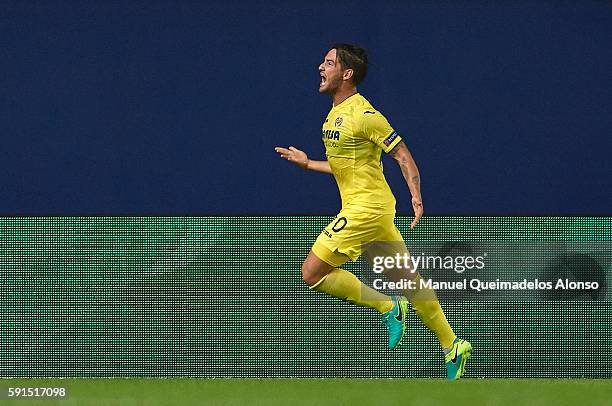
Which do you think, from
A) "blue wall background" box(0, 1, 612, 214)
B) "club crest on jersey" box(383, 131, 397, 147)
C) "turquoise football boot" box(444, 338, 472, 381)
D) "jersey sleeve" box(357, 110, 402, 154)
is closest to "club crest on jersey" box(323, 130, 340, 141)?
"jersey sleeve" box(357, 110, 402, 154)

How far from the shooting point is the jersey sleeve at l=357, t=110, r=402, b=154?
7.41 m

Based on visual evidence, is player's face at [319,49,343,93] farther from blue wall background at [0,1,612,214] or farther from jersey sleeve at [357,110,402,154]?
blue wall background at [0,1,612,214]

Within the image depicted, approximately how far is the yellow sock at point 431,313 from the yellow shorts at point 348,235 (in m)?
0.39

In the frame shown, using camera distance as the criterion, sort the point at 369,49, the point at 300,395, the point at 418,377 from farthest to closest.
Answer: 1. the point at 369,49
2. the point at 418,377
3. the point at 300,395

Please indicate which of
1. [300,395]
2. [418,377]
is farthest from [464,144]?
[300,395]

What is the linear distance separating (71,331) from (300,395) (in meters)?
1.54

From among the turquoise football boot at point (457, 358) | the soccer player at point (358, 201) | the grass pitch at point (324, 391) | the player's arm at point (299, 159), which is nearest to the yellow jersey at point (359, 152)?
the soccer player at point (358, 201)

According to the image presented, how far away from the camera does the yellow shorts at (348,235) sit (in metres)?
7.43

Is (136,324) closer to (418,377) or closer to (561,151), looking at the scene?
(418,377)

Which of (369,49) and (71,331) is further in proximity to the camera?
(369,49)

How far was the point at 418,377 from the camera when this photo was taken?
8078mm

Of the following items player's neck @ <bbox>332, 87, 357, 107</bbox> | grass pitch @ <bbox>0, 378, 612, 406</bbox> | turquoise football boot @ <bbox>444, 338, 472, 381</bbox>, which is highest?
player's neck @ <bbox>332, 87, 357, 107</bbox>

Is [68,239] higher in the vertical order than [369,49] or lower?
lower
